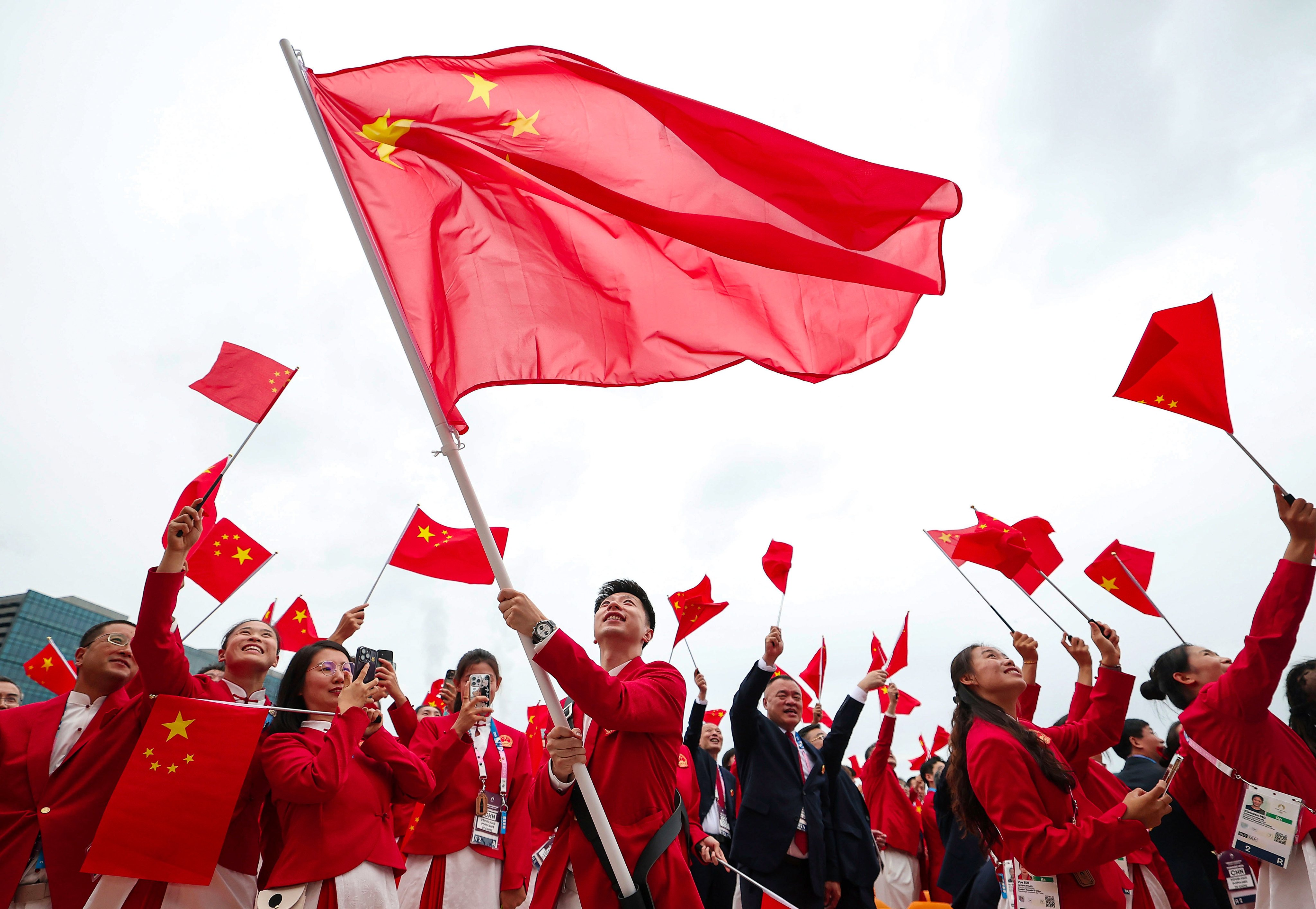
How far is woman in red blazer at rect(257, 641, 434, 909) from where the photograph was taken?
4.53 m

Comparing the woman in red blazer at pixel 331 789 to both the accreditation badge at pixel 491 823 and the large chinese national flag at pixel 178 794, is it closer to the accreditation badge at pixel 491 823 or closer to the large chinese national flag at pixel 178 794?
the large chinese national flag at pixel 178 794

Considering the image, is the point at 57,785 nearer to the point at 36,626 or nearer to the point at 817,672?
the point at 817,672

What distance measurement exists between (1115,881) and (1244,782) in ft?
3.36

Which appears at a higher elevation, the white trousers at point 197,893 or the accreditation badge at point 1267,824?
the accreditation badge at point 1267,824

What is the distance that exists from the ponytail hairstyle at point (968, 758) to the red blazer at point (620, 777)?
1786 mm

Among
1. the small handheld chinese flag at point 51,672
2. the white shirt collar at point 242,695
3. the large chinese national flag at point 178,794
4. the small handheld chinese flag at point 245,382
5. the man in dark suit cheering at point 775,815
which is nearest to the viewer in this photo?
the large chinese national flag at point 178,794

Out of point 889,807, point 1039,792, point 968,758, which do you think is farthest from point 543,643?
point 889,807

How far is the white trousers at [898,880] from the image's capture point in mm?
10461

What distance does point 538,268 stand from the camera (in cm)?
431

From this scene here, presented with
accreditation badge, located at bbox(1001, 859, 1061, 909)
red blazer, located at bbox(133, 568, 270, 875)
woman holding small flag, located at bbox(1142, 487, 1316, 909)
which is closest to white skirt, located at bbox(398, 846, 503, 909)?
red blazer, located at bbox(133, 568, 270, 875)

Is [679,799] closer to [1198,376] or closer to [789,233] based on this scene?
[789,233]

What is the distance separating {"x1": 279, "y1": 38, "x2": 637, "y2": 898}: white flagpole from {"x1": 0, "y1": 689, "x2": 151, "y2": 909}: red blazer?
2.58m

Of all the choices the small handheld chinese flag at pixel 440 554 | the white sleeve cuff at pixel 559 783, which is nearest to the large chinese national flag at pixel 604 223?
the white sleeve cuff at pixel 559 783

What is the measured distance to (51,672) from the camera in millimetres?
9188
